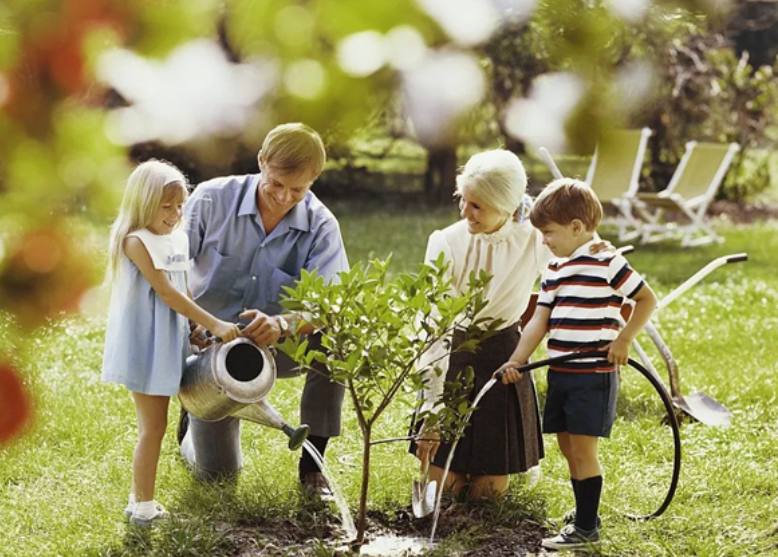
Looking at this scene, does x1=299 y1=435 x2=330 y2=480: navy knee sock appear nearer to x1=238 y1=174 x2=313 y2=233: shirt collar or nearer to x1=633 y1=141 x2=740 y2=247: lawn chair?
x1=238 y1=174 x2=313 y2=233: shirt collar

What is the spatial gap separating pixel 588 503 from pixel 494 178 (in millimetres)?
834

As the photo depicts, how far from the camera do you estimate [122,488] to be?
11.1 feet

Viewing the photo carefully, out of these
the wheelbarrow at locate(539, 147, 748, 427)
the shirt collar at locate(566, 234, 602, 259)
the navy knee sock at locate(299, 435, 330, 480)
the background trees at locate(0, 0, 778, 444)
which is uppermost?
the background trees at locate(0, 0, 778, 444)

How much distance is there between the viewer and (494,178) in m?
2.89

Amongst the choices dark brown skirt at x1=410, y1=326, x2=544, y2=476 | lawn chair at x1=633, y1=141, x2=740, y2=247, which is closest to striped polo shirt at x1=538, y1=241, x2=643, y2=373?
dark brown skirt at x1=410, y1=326, x2=544, y2=476

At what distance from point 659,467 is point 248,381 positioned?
1449 millimetres

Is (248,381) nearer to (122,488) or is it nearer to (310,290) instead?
(310,290)

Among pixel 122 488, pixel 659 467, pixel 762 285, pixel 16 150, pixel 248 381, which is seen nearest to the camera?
pixel 16 150

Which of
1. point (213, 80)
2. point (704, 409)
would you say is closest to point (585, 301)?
point (704, 409)

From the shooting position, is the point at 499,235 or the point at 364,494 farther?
the point at 499,235

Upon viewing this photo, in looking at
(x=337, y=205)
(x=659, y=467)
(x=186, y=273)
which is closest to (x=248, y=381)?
(x=186, y=273)

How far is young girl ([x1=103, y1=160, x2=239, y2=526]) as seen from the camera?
282cm

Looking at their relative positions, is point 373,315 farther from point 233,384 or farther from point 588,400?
point 588,400

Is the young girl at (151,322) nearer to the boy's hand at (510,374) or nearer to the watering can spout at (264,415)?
the watering can spout at (264,415)
